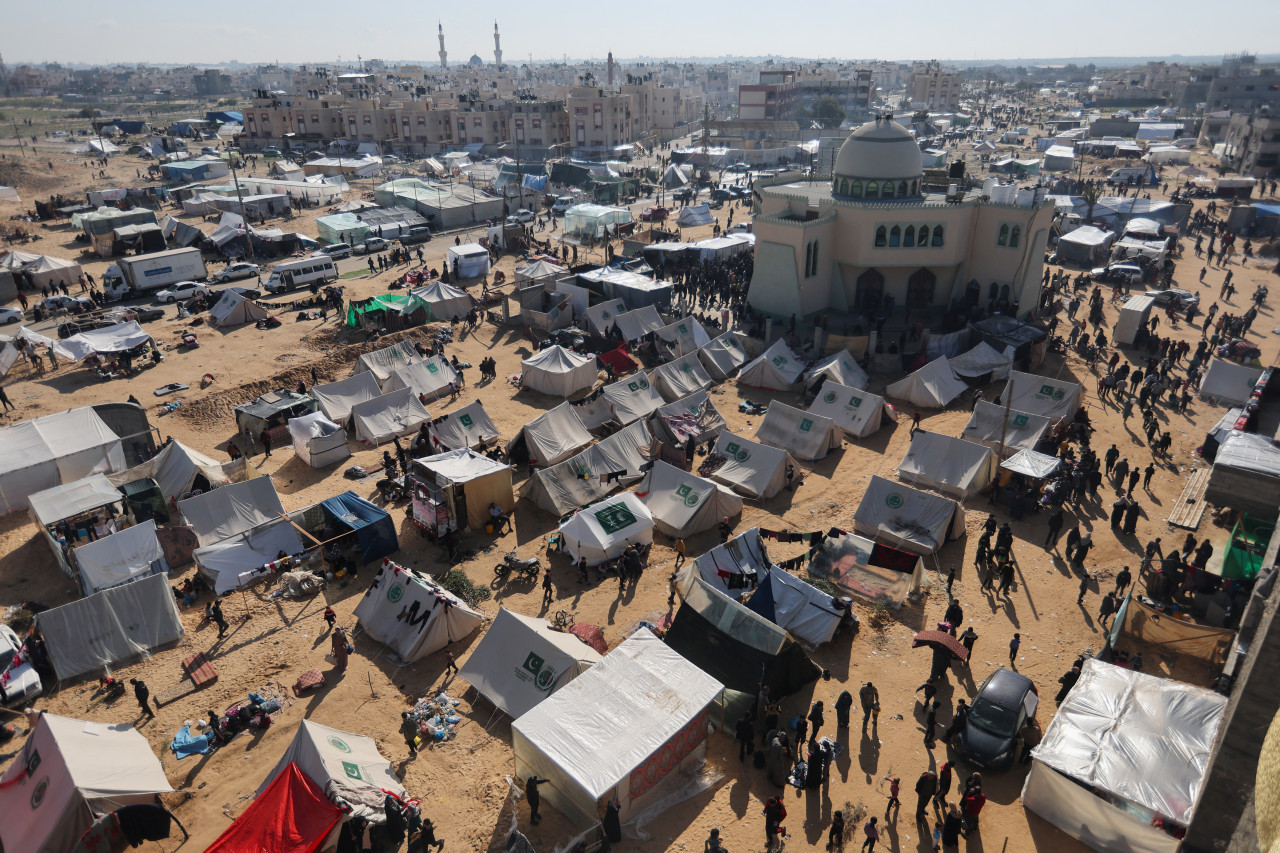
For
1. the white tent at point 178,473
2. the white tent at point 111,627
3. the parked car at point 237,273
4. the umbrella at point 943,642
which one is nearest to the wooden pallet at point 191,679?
the white tent at point 111,627

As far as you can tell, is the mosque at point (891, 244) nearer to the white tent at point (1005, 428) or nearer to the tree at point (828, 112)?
the white tent at point (1005, 428)

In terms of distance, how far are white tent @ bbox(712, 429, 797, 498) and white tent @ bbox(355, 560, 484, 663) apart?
8699mm

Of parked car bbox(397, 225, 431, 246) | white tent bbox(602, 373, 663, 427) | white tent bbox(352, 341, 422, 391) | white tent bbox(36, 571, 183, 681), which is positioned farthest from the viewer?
parked car bbox(397, 225, 431, 246)

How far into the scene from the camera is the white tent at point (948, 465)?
21.1 m

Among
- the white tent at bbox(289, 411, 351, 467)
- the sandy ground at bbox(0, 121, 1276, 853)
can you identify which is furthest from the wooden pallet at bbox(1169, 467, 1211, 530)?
the white tent at bbox(289, 411, 351, 467)

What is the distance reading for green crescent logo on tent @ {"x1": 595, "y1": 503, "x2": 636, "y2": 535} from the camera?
61.0 feet

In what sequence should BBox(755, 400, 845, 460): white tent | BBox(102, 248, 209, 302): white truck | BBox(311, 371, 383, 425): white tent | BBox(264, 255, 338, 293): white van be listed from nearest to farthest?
BBox(755, 400, 845, 460): white tent
BBox(311, 371, 383, 425): white tent
BBox(102, 248, 209, 302): white truck
BBox(264, 255, 338, 293): white van

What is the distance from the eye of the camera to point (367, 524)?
18547 mm

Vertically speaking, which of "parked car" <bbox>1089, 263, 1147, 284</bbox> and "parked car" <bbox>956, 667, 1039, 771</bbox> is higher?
"parked car" <bbox>1089, 263, 1147, 284</bbox>

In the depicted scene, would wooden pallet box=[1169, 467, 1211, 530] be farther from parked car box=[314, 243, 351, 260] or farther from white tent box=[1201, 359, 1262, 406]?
parked car box=[314, 243, 351, 260]

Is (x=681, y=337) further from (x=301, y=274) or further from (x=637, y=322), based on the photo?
(x=301, y=274)

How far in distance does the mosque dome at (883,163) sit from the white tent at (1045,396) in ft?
42.4

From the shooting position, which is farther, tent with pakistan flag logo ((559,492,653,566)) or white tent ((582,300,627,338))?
white tent ((582,300,627,338))

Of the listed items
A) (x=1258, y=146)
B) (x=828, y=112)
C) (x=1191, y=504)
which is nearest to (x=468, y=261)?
(x=1191, y=504)
